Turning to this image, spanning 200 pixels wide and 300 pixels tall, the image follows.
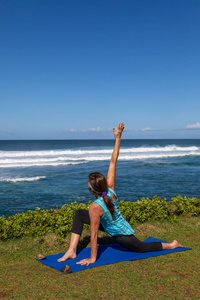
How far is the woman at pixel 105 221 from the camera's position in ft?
15.7

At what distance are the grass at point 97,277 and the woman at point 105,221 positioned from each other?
0.94 ft

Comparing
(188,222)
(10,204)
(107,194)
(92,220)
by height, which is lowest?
(10,204)

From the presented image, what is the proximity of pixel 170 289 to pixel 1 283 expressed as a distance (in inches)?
103

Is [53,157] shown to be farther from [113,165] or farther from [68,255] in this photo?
[68,255]

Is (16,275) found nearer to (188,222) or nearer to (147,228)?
(147,228)

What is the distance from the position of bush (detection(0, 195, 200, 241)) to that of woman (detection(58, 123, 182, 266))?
3.34 feet

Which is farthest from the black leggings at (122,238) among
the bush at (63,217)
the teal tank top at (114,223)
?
the bush at (63,217)

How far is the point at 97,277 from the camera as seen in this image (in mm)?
4453

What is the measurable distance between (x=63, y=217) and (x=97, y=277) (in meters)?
2.38

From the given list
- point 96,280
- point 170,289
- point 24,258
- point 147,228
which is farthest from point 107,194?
point 147,228

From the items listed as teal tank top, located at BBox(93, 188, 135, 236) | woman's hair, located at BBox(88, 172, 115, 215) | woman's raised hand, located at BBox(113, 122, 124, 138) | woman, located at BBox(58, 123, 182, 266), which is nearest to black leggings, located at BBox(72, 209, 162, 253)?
woman, located at BBox(58, 123, 182, 266)

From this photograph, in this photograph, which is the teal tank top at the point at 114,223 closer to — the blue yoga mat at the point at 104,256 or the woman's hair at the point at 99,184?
the woman's hair at the point at 99,184

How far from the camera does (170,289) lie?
4.07 metres

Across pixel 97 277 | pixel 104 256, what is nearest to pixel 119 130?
pixel 104 256
